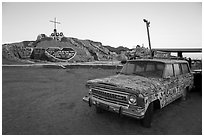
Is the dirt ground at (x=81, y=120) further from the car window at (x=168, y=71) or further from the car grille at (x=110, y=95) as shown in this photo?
the car window at (x=168, y=71)

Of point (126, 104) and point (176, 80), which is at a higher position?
point (176, 80)

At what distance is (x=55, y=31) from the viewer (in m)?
55.5

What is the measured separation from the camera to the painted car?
357 centimetres

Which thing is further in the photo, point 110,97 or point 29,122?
point 29,122

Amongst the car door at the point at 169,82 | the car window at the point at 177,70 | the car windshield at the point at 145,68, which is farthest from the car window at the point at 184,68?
the car windshield at the point at 145,68

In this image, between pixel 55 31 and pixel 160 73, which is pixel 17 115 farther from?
pixel 55 31

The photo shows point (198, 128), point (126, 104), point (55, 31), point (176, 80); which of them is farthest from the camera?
point (55, 31)

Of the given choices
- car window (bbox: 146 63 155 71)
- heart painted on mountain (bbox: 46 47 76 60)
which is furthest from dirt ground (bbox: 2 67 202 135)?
heart painted on mountain (bbox: 46 47 76 60)

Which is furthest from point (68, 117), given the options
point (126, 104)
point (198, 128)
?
point (198, 128)

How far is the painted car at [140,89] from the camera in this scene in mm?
3568

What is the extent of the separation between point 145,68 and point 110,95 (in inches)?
68.0

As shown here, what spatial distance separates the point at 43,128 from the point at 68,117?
34.8 inches

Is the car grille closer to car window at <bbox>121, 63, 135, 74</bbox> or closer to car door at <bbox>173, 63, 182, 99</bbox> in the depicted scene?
car window at <bbox>121, 63, 135, 74</bbox>

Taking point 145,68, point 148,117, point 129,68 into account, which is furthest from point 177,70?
point 148,117
